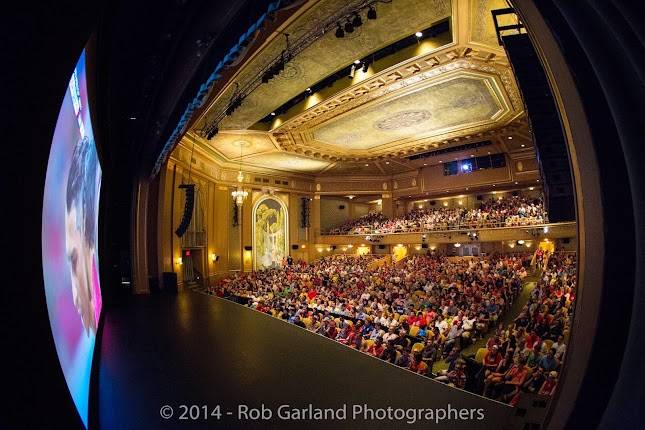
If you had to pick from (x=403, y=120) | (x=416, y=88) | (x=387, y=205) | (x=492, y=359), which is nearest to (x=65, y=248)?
(x=492, y=359)

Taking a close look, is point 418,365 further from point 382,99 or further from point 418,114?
point 418,114

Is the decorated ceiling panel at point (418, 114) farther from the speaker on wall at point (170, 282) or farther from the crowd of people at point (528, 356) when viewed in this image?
the speaker on wall at point (170, 282)

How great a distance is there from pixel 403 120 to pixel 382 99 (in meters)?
2.49

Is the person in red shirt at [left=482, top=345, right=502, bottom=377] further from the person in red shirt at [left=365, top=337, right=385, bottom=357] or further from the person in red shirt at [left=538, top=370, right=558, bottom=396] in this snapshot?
the person in red shirt at [left=365, top=337, right=385, bottom=357]

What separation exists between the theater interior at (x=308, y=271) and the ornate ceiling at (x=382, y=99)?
10cm

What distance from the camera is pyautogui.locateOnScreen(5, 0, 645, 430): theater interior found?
126cm

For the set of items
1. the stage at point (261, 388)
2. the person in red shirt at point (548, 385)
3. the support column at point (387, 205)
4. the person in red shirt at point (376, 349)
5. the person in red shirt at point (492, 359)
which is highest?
the support column at point (387, 205)

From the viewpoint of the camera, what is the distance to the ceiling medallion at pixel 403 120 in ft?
42.5

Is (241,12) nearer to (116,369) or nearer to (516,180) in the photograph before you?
(116,369)

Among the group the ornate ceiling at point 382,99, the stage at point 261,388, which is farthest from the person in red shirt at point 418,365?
the ornate ceiling at point 382,99

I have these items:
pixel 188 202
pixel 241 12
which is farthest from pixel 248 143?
pixel 241 12

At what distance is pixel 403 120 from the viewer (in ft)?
44.8

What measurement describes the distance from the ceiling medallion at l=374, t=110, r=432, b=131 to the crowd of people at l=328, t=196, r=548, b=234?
25.7 ft

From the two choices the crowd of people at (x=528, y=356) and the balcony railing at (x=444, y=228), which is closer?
the crowd of people at (x=528, y=356)
